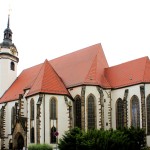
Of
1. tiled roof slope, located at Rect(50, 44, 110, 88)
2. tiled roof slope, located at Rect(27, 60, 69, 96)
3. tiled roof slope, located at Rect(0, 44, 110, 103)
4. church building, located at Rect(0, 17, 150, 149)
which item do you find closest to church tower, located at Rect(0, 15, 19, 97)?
tiled roof slope, located at Rect(0, 44, 110, 103)

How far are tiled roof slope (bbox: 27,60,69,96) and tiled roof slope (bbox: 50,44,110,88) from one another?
152cm

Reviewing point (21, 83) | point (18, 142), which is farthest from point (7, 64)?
point (18, 142)

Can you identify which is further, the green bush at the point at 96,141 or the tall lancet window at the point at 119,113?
the tall lancet window at the point at 119,113

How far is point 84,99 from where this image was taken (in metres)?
41.6

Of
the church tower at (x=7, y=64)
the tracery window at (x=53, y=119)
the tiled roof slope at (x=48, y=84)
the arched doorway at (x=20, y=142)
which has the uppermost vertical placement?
the church tower at (x=7, y=64)

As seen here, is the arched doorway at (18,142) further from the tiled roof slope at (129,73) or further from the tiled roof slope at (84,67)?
the tiled roof slope at (129,73)

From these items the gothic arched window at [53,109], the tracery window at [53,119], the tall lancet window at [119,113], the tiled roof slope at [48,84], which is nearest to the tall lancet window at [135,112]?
the tall lancet window at [119,113]

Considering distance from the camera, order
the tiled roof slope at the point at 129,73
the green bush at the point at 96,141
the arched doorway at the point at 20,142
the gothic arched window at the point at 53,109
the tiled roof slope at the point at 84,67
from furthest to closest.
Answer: the arched doorway at the point at 20,142
the tiled roof slope at the point at 84,67
the tiled roof slope at the point at 129,73
the gothic arched window at the point at 53,109
the green bush at the point at 96,141

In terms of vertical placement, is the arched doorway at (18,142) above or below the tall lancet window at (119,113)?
below

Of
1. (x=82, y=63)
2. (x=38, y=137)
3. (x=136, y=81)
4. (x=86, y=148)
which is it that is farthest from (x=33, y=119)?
(x=86, y=148)

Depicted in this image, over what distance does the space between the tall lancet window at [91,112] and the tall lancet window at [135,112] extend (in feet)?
14.9

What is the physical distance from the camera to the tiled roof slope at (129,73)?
41188 millimetres

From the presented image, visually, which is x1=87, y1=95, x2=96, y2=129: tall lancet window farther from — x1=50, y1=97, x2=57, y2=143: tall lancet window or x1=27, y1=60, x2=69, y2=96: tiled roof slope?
x1=50, y1=97, x2=57, y2=143: tall lancet window

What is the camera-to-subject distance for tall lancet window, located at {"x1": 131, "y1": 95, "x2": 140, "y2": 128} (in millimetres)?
40078
